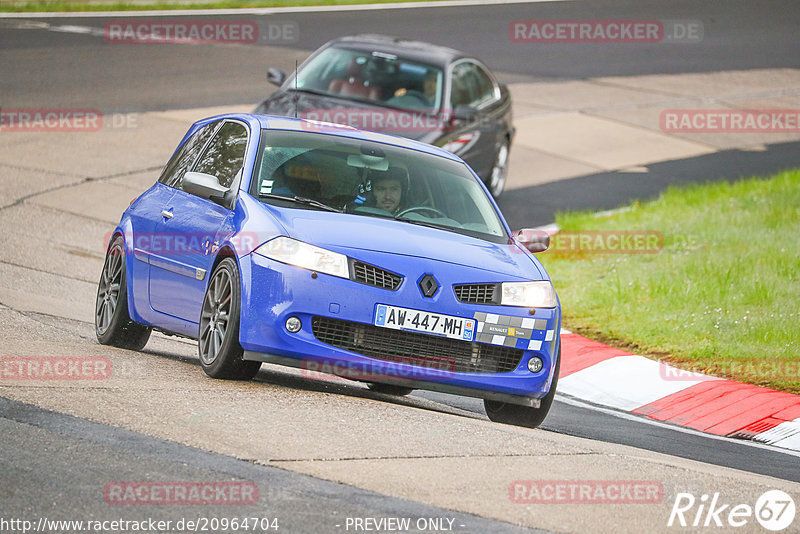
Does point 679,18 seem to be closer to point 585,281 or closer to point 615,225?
point 615,225

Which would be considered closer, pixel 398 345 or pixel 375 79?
pixel 398 345

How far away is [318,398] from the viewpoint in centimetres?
722

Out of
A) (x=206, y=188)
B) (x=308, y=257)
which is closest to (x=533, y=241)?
(x=308, y=257)

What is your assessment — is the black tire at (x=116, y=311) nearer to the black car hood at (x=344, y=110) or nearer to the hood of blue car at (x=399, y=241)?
the hood of blue car at (x=399, y=241)

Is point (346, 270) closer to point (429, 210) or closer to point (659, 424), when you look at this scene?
point (429, 210)

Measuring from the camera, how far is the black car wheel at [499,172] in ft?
55.1

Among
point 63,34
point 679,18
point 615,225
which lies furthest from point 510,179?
point 679,18

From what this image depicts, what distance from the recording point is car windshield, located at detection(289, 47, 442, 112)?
49.6ft

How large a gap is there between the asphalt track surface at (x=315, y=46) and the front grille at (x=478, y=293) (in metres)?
1.42

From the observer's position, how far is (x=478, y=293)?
23.9ft

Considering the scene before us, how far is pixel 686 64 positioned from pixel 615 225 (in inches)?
541

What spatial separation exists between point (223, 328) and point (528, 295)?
1.72 metres

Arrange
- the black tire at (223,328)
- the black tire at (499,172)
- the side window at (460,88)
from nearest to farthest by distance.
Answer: the black tire at (223,328) → the side window at (460,88) → the black tire at (499,172)

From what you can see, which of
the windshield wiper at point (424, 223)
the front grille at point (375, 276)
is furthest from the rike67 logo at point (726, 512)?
the windshield wiper at point (424, 223)
